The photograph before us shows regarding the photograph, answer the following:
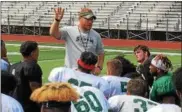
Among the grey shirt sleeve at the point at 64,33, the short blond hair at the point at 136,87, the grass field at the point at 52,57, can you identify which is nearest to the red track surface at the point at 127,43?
the grass field at the point at 52,57

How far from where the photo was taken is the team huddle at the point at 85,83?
11.2ft

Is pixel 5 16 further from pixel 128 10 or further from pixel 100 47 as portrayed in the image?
pixel 100 47

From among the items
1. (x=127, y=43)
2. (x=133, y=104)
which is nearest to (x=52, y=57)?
(x=127, y=43)

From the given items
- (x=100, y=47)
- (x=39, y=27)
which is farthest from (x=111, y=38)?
(x=100, y=47)

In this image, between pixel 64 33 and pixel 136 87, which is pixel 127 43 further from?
pixel 136 87

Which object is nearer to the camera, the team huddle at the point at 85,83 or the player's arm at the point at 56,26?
the team huddle at the point at 85,83

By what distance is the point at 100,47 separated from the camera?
23.8 ft

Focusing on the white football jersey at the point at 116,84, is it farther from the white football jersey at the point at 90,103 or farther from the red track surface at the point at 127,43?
the red track surface at the point at 127,43

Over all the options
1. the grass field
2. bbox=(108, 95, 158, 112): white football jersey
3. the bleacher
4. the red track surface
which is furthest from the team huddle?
the bleacher

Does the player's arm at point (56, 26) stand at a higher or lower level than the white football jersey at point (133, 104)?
higher

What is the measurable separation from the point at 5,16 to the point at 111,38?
8753 millimetres

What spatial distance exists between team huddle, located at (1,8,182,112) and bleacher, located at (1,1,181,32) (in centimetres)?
2254

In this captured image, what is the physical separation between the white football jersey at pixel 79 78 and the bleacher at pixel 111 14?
2402cm

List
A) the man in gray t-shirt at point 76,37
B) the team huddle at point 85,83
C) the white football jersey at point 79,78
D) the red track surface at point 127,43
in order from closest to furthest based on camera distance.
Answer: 1. the team huddle at point 85,83
2. the white football jersey at point 79,78
3. the man in gray t-shirt at point 76,37
4. the red track surface at point 127,43
